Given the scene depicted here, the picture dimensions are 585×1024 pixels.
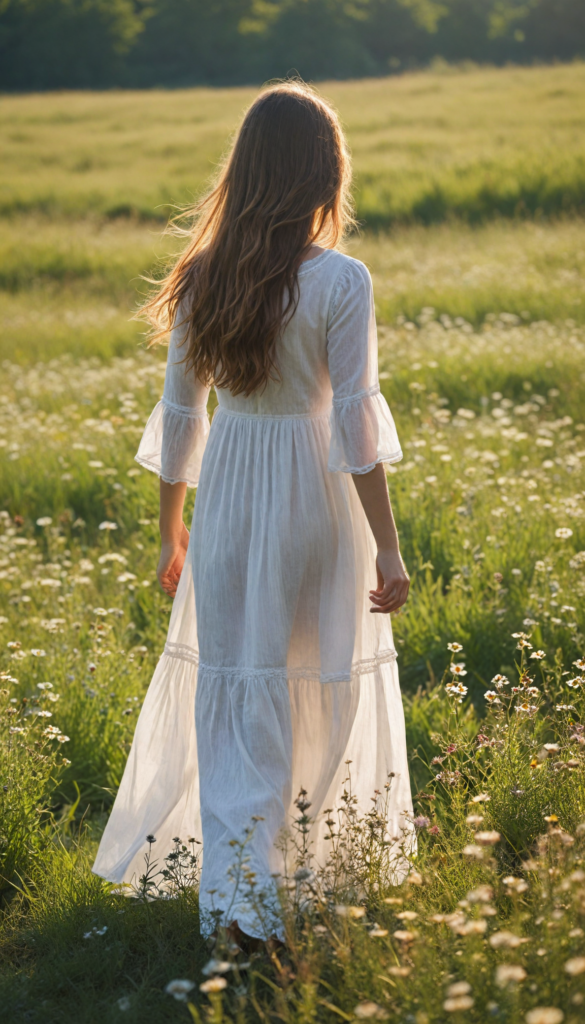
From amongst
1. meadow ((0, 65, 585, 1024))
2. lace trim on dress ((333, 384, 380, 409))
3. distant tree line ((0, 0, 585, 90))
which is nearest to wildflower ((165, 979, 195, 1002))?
meadow ((0, 65, 585, 1024))

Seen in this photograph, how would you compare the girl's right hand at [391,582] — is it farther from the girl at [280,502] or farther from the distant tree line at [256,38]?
the distant tree line at [256,38]

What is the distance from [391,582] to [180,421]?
78 centimetres

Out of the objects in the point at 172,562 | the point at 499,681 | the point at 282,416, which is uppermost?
the point at 282,416

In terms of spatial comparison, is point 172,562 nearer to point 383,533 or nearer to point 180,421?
point 180,421

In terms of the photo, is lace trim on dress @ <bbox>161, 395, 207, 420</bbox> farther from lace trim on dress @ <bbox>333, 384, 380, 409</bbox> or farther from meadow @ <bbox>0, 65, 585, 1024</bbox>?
meadow @ <bbox>0, 65, 585, 1024</bbox>

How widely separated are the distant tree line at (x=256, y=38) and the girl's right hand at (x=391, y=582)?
45.9 metres

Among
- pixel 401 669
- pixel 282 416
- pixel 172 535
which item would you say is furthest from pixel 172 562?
pixel 401 669

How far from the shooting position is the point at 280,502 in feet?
7.37

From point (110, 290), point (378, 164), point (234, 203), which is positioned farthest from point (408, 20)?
point (234, 203)

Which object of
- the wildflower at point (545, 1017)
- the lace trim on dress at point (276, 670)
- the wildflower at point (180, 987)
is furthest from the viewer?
the lace trim on dress at point (276, 670)

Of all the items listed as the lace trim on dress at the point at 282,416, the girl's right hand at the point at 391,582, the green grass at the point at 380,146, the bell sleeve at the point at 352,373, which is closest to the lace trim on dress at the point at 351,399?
the bell sleeve at the point at 352,373

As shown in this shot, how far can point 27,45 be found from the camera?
4469 centimetres

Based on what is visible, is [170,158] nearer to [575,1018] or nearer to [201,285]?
[201,285]

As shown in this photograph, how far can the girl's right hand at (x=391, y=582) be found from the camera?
2.22 meters
